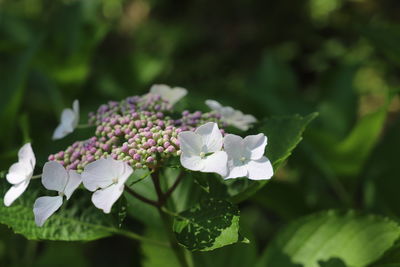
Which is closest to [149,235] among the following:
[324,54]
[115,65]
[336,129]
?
[336,129]

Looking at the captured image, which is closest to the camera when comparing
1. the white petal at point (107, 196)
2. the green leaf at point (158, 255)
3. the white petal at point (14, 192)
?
the white petal at point (107, 196)

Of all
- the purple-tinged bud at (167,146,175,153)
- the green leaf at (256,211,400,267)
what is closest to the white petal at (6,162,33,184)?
the purple-tinged bud at (167,146,175,153)

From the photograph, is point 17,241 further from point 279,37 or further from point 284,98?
point 279,37

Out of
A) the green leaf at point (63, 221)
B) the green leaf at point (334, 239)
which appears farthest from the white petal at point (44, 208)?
the green leaf at point (334, 239)

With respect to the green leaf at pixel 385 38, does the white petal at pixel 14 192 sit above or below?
below

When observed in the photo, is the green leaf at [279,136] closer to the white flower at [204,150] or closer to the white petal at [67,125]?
the white flower at [204,150]

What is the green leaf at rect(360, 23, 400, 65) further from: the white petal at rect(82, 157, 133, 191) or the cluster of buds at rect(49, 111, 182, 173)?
the white petal at rect(82, 157, 133, 191)

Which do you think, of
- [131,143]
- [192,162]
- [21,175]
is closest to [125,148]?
[131,143]
